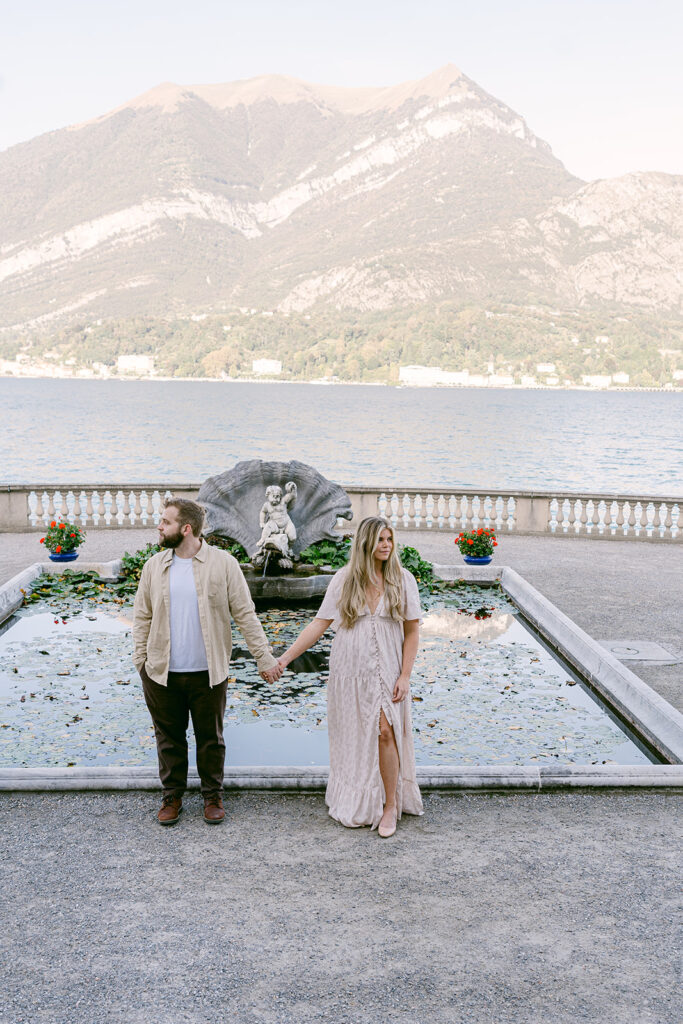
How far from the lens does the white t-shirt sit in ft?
19.8

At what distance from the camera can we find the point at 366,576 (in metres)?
6.07

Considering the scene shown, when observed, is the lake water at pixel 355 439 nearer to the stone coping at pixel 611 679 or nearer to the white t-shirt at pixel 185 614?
the stone coping at pixel 611 679

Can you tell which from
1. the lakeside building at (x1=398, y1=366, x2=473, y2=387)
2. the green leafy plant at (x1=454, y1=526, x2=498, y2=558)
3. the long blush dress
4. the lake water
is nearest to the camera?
the long blush dress

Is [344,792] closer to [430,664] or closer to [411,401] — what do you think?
[430,664]

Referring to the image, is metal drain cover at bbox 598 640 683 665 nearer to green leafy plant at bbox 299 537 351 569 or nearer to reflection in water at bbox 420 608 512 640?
A: reflection in water at bbox 420 608 512 640

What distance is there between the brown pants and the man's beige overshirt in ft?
0.31

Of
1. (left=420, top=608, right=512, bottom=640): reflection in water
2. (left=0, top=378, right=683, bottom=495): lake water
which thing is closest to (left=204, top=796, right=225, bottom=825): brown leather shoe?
(left=420, top=608, right=512, bottom=640): reflection in water

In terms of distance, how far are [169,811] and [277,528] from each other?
27.3ft

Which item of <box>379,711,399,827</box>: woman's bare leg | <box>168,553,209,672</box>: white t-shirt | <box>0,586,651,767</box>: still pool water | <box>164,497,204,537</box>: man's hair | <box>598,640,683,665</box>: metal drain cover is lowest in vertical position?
<box>0,586,651,767</box>: still pool water

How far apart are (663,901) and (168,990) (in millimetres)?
2814

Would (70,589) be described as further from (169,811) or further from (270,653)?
(270,653)

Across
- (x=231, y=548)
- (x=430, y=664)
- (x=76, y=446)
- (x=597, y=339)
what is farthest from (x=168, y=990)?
(x=597, y=339)

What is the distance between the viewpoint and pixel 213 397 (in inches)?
6806

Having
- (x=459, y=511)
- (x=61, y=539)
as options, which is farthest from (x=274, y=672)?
(x=459, y=511)
